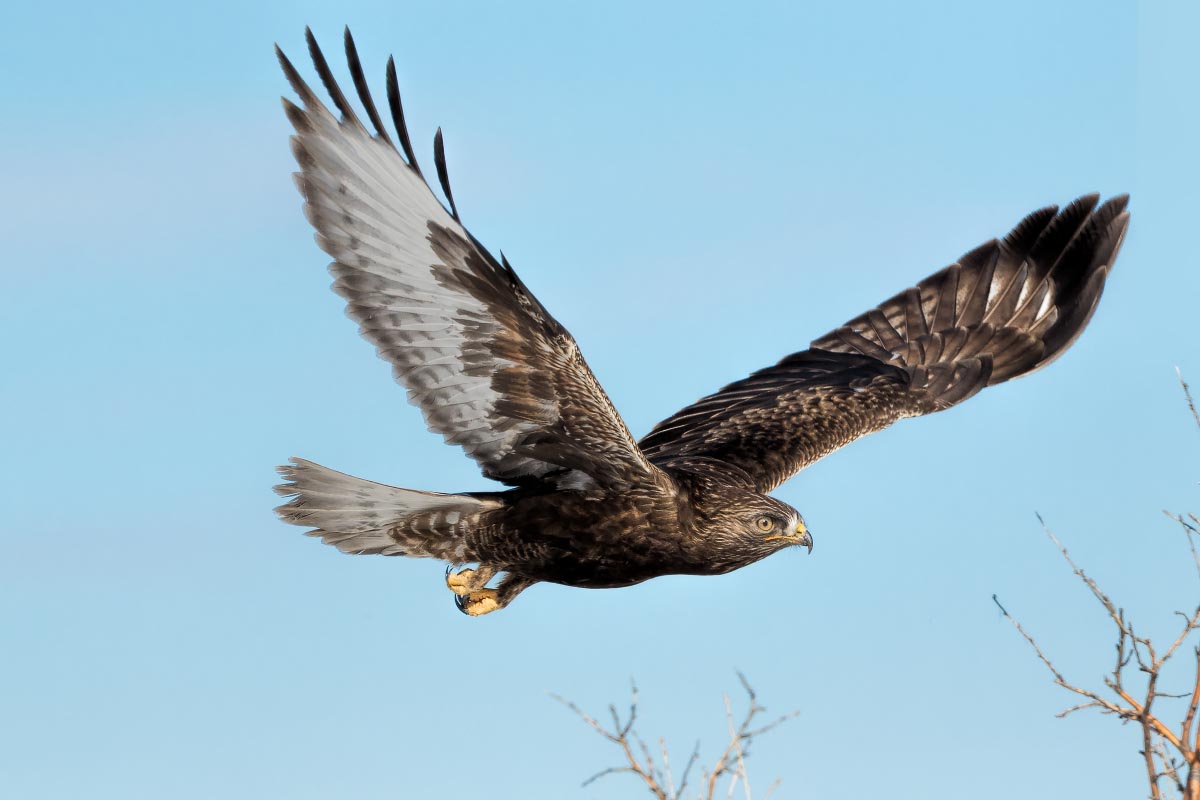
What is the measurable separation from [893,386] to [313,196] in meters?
5.12

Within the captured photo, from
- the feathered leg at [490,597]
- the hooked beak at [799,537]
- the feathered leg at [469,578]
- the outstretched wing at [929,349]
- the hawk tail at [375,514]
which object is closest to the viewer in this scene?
the hawk tail at [375,514]

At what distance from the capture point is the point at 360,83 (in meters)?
6.68

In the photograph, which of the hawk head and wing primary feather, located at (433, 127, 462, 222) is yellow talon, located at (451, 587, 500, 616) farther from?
wing primary feather, located at (433, 127, 462, 222)

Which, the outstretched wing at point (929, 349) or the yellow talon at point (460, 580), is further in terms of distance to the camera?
the outstretched wing at point (929, 349)

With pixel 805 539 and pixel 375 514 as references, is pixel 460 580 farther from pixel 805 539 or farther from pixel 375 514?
pixel 805 539

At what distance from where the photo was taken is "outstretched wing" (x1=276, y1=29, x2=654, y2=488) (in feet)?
22.5

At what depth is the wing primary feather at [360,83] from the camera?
6660 millimetres

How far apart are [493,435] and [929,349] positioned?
4.96 metres

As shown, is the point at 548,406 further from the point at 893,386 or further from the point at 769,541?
the point at 893,386

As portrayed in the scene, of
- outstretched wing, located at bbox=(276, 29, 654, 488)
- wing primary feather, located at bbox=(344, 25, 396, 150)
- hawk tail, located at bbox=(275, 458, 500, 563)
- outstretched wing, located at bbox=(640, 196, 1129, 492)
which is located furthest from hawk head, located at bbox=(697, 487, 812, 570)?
wing primary feather, located at bbox=(344, 25, 396, 150)

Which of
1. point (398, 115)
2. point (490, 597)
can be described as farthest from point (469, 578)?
point (398, 115)

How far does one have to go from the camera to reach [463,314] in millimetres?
7133

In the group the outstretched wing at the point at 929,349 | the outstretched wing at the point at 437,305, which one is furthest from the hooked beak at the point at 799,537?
the outstretched wing at the point at 929,349

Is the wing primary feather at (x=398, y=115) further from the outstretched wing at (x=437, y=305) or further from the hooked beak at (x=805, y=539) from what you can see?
the hooked beak at (x=805, y=539)
